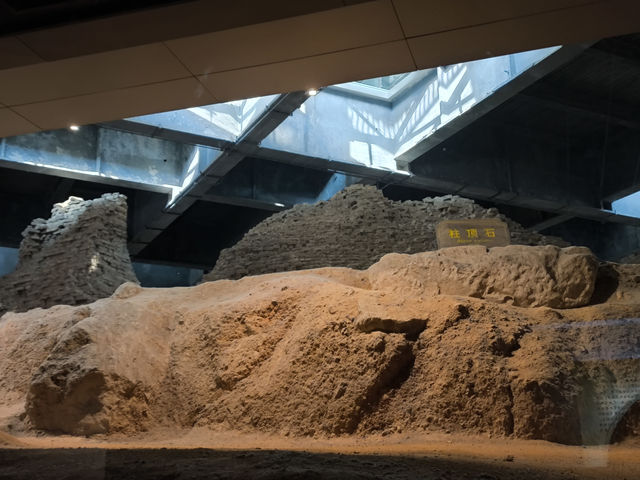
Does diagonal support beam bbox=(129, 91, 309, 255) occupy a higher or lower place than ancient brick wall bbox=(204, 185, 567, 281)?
higher

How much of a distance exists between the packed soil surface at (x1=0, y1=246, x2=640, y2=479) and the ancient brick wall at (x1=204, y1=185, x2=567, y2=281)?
14.8 ft

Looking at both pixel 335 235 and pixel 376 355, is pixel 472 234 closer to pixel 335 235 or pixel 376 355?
pixel 376 355

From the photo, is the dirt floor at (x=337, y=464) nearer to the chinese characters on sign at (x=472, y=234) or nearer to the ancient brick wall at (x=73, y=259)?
the chinese characters on sign at (x=472, y=234)

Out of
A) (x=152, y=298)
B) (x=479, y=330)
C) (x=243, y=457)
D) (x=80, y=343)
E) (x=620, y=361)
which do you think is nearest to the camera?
(x=243, y=457)

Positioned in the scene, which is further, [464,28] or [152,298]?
[152,298]

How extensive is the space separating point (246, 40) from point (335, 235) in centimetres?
619

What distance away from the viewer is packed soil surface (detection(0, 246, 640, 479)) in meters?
2.27

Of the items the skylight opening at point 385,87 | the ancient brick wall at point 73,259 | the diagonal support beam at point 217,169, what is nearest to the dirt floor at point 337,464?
the skylight opening at point 385,87

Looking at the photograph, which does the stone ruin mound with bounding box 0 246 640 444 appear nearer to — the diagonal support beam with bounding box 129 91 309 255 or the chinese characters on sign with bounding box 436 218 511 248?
the chinese characters on sign with bounding box 436 218 511 248

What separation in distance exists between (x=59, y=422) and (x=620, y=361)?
325 cm

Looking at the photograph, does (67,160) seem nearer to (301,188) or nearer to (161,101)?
(161,101)

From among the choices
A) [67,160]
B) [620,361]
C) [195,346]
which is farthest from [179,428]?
[67,160]

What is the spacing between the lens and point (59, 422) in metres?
3.74

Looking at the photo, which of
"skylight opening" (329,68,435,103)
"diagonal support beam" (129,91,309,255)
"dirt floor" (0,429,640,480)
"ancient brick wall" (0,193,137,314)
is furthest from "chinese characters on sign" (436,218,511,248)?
"ancient brick wall" (0,193,137,314)
